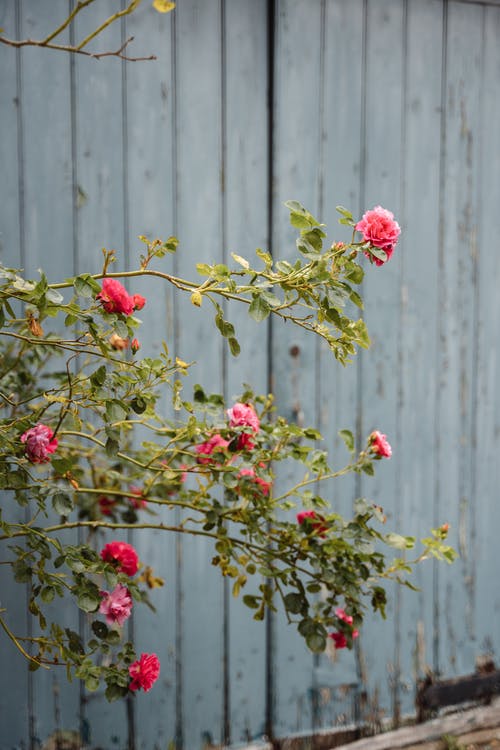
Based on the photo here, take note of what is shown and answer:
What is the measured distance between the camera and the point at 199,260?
207cm

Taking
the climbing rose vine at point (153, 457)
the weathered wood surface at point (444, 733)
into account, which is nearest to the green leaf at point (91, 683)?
the climbing rose vine at point (153, 457)

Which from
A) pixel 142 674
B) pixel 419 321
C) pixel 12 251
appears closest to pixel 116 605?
pixel 142 674

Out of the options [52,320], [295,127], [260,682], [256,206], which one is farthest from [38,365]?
[260,682]

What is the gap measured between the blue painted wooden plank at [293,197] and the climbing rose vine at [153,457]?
0.10 metres

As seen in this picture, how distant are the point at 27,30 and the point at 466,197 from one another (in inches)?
52.4

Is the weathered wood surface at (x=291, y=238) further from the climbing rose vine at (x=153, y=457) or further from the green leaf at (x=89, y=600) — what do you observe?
the green leaf at (x=89, y=600)

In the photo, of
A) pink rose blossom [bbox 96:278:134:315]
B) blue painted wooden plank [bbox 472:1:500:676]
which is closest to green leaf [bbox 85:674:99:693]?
pink rose blossom [bbox 96:278:134:315]

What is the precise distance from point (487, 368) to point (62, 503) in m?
1.63

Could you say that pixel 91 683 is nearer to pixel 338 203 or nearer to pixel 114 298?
pixel 114 298

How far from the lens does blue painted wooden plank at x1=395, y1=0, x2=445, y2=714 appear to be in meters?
2.29

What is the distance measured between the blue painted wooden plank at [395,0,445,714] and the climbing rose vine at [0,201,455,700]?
1.35 ft

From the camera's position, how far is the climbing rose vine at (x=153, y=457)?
1221 mm

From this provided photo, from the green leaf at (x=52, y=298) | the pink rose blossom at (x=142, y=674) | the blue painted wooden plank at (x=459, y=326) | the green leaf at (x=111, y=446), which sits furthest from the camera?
the blue painted wooden plank at (x=459, y=326)

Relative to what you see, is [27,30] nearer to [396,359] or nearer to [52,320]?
[52,320]
